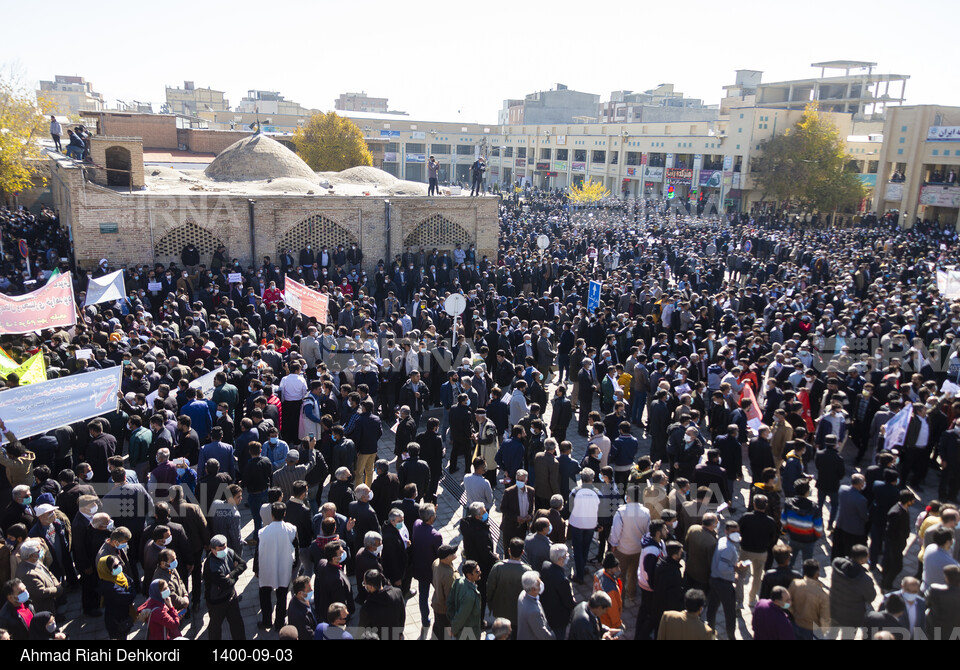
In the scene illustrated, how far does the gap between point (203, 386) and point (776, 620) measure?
7.24m

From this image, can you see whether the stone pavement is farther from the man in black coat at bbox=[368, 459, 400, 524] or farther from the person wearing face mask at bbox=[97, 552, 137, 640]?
the man in black coat at bbox=[368, 459, 400, 524]

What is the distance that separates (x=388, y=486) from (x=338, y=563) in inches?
55.3

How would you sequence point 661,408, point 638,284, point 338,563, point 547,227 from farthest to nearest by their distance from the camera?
point 547,227 → point 638,284 → point 661,408 → point 338,563

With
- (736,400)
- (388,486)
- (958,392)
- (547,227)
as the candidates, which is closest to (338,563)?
(388,486)

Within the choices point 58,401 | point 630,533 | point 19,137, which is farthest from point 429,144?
point 630,533

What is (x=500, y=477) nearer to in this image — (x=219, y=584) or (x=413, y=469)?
(x=413, y=469)

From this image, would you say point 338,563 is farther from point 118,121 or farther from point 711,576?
point 118,121

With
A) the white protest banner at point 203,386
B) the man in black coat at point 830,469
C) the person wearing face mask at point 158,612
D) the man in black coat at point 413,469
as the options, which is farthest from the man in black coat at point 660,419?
the person wearing face mask at point 158,612

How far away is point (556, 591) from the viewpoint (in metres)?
5.58

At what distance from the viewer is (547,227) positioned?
29172 millimetres

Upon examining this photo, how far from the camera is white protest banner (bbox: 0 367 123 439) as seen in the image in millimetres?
7184

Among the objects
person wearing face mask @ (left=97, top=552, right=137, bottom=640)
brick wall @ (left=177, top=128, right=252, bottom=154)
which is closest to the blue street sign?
person wearing face mask @ (left=97, top=552, right=137, bottom=640)

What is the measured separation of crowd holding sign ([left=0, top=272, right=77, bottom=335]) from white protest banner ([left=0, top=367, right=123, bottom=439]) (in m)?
3.51

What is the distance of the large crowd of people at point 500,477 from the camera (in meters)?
5.58
